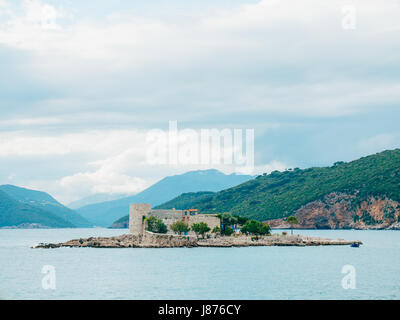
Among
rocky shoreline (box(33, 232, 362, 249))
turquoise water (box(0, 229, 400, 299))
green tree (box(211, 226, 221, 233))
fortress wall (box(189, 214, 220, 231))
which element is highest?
fortress wall (box(189, 214, 220, 231))

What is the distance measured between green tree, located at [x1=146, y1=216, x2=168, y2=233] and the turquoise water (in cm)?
997

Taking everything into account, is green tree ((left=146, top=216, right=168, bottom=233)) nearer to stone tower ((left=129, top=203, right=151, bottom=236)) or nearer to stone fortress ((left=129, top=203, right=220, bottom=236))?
stone fortress ((left=129, top=203, right=220, bottom=236))

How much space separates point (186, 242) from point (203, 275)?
3779 cm

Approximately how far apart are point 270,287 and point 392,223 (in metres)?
152

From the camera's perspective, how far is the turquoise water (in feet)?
167

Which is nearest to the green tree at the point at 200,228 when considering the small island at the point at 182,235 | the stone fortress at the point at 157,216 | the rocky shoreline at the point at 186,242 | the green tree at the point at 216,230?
the small island at the point at 182,235

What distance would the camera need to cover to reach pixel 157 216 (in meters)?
105

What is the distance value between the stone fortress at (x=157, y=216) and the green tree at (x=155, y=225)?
917 mm

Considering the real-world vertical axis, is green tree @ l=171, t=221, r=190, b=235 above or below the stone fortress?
below

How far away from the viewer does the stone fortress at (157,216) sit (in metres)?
104

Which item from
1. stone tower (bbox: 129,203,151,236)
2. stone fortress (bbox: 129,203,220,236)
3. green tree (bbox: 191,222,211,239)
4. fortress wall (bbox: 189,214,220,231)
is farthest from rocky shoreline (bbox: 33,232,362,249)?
fortress wall (bbox: 189,214,220,231)
